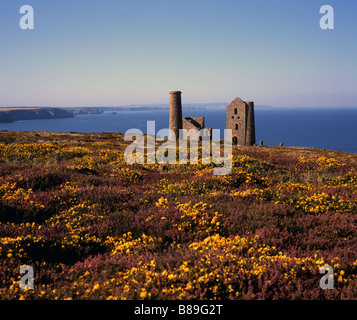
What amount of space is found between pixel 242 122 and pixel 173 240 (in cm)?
6307

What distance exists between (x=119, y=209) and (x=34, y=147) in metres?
16.5

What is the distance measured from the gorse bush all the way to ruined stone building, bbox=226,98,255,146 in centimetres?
5663

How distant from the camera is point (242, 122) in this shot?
66.6 metres

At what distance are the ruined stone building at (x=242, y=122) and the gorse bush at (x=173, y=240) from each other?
186ft

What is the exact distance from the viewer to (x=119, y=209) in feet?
29.3

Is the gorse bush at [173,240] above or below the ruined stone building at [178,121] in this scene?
below

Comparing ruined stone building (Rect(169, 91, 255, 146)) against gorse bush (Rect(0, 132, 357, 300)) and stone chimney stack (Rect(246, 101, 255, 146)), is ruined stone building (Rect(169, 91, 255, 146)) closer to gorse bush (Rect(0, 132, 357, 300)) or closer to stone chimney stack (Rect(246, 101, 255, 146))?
stone chimney stack (Rect(246, 101, 255, 146))

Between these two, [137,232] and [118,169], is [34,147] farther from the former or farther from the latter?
[137,232]

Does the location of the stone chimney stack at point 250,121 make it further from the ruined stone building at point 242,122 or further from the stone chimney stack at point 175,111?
the stone chimney stack at point 175,111

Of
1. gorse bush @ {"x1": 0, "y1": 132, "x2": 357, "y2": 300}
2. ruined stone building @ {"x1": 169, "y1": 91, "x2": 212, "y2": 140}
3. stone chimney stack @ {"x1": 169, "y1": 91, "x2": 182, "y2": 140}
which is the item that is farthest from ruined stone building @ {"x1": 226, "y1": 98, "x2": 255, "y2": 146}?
gorse bush @ {"x1": 0, "y1": 132, "x2": 357, "y2": 300}

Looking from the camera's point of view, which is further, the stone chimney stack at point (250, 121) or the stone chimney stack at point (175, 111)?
the stone chimney stack at point (250, 121)

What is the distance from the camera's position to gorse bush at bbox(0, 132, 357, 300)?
176 inches

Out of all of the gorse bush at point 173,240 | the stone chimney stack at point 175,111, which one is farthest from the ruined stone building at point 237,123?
the gorse bush at point 173,240

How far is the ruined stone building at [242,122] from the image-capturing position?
66.3 metres
